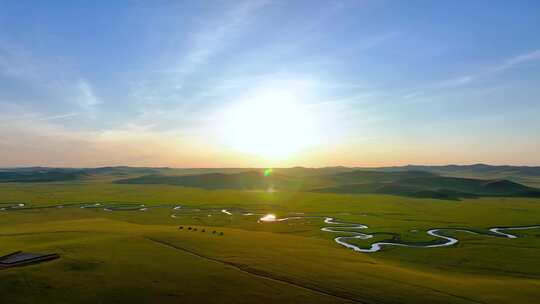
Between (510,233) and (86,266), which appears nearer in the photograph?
(86,266)

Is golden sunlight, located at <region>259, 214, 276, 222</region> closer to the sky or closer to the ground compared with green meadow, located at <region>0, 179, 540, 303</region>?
closer to the ground

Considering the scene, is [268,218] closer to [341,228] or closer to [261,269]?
[341,228]

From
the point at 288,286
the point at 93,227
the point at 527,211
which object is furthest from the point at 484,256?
the point at 527,211

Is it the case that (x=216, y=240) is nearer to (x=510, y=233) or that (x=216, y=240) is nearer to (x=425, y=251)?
(x=425, y=251)

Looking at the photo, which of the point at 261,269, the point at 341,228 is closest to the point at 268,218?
the point at 341,228

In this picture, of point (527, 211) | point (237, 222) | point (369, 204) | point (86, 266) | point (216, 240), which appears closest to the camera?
point (86, 266)

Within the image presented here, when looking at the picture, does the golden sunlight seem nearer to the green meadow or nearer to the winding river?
the winding river

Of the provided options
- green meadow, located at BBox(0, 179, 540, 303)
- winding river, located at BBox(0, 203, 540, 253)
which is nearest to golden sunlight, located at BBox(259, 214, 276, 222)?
winding river, located at BBox(0, 203, 540, 253)

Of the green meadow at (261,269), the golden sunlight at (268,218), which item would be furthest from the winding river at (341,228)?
the green meadow at (261,269)

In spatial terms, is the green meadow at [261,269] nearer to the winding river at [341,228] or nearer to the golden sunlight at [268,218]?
the winding river at [341,228]

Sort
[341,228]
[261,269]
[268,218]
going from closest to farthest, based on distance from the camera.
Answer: [261,269]
[341,228]
[268,218]

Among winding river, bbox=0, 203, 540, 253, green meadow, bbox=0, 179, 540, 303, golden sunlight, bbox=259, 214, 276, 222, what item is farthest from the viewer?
golden sunlight, bbox=259, 214, 276, 222
